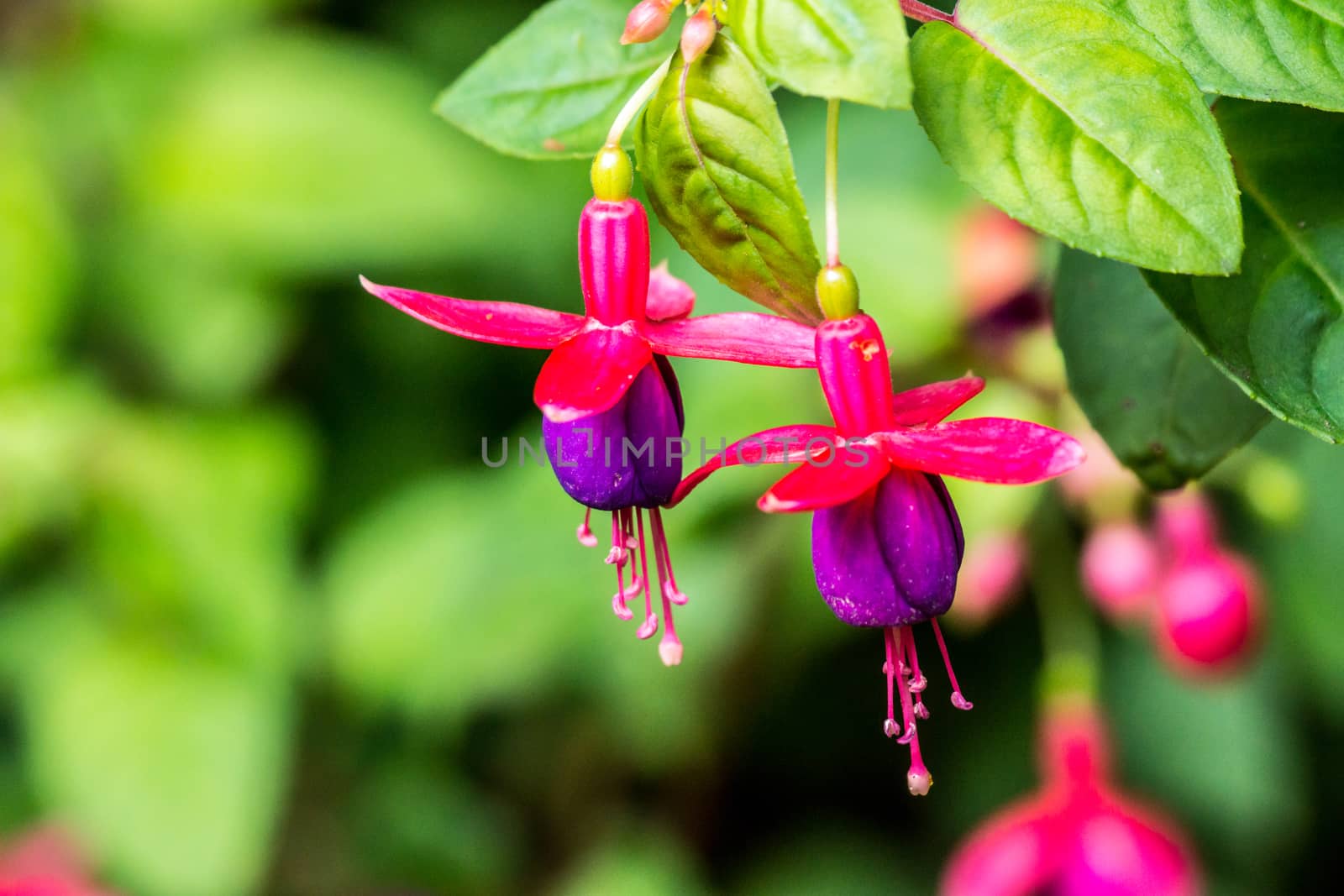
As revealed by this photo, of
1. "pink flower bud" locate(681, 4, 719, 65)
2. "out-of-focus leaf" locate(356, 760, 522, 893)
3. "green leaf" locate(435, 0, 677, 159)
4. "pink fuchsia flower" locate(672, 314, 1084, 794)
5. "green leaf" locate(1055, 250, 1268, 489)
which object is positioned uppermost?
"pink flower bud" locate(681, 4, 719, 65)

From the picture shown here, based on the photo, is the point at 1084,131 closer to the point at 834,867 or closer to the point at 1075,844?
the point at 1075,844

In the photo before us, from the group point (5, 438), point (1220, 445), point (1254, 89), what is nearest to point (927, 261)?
point (1220, 445)

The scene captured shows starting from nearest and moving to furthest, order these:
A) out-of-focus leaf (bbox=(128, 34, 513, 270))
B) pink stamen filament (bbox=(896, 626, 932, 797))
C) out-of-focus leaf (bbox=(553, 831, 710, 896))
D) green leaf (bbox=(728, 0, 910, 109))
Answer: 1. green leaf (bbox=(728, 0, 910, 109))
2. pink stamen filament (bbox=(896, 626, 932, 797))
3. out-of-focus leaf (bbox=(553, 831, 710, 896))
4. out-of-focus leaf (bbox=(128, 34, 513, 270))

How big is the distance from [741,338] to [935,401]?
0.27 ft

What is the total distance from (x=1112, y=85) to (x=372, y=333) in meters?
1.46

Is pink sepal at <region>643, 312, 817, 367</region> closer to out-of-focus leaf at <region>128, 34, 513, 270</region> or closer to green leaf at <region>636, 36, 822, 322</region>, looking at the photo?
green leaf at <region>636, 36, 822, 322</region>

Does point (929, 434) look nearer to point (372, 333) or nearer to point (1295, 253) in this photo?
point (1295, 253)

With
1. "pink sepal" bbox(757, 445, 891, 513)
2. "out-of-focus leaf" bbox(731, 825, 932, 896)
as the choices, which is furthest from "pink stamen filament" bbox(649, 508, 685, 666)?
"out-of-focus leaf" bbox(731, 825, 932, 896)

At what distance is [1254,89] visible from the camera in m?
0.47

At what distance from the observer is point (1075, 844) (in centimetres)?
115

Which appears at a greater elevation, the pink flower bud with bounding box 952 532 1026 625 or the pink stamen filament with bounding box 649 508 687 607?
the pink stamen filament with bounding box 649 508 687 607

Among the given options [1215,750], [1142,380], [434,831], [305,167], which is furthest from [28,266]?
[1215,750]

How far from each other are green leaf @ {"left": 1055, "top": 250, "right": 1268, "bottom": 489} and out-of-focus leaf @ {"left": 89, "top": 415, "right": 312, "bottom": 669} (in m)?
1.12

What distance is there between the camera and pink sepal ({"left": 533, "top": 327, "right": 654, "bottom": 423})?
0.47 meters
